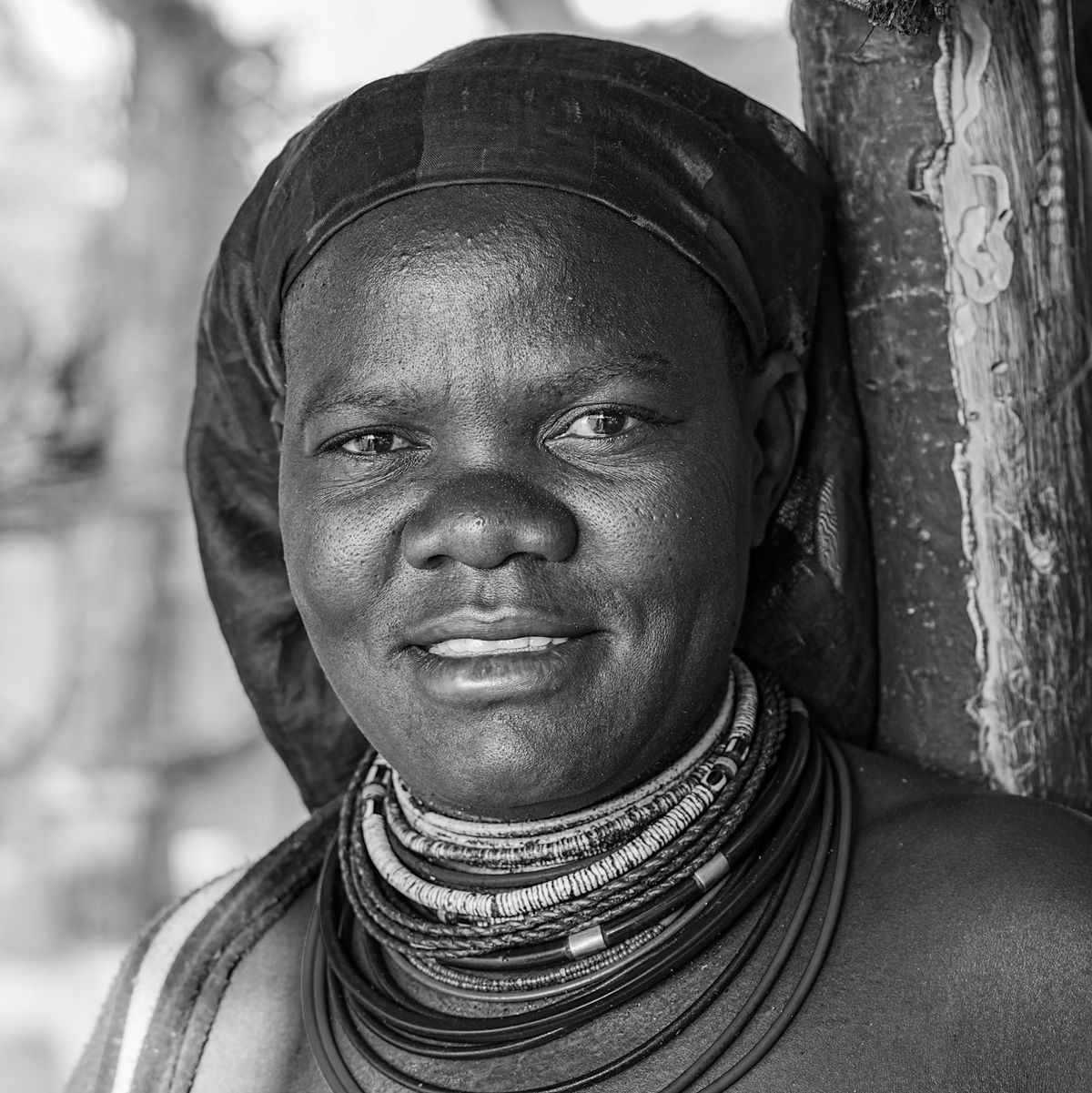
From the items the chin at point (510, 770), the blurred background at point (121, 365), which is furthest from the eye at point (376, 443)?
the blurred background at point (121, 365)

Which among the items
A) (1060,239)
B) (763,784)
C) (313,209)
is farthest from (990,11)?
(763,784)

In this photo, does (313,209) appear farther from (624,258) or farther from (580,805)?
(580,805)

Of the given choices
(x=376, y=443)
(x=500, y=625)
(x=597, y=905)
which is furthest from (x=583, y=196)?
(x=597, y=905)

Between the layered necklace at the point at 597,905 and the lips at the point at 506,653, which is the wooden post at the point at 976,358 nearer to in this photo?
the layered necklace at the point at 597,905

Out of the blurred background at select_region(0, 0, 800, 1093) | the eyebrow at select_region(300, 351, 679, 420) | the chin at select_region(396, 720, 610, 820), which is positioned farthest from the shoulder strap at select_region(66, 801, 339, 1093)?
the blurred background at select_region(0, 0, 800, 1093)

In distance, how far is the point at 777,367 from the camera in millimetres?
1755

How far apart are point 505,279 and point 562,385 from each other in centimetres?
13

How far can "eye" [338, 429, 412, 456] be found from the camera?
158 centimetres

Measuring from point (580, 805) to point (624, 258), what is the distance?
60cm

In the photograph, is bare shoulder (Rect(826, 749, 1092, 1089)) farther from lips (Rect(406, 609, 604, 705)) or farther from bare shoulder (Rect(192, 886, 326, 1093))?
bare shoulder (Rect(192, 886, 326, 1093))

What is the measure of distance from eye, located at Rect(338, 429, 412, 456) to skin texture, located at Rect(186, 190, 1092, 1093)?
0.02 m

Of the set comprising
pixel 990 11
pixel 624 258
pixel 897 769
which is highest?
pixel 990 11

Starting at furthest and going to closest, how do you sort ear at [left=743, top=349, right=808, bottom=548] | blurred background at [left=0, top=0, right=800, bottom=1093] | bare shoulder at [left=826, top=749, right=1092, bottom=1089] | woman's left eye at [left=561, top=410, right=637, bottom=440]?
blurred background at [left=0, top=0, right=800, bottom=1093]
ear at [left=743, top=349, right=808, bottom=548]
woman's left eye at [left=561, top=410, right=637, bottom=440]
bare shoulder at [left=826, top=749, right=1092, bottom=1089]

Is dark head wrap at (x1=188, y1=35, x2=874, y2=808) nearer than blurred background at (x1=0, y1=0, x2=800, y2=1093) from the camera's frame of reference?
Yes
